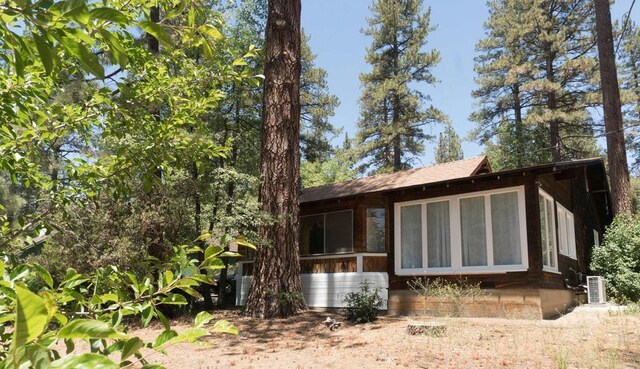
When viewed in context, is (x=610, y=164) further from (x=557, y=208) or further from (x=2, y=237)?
(x=2, y=237)

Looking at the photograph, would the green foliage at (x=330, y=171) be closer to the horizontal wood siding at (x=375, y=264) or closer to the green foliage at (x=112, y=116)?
the horizontal wood siding at (x=375, y=264)

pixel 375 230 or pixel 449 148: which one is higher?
pixel 449 148

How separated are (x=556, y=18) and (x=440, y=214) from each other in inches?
808

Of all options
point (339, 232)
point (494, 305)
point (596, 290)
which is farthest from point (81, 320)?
point (596, 290)

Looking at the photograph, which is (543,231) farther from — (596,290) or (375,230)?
(375,230)

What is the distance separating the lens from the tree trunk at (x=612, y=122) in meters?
16.7

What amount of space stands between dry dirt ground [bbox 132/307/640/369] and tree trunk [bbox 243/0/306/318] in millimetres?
1178

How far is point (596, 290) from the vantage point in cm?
1294

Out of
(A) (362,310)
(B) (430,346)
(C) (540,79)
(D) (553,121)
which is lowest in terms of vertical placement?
(B) (430,346)

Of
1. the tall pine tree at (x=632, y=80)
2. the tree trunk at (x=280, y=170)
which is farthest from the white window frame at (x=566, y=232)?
the tall pine tree at (x=632, y=80)

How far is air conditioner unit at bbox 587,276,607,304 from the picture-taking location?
1280 centimetres

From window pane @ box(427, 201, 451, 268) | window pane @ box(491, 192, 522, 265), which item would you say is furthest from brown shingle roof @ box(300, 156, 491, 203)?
window pane @ box(491, 192, 522, 265)

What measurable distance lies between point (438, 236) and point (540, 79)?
18.2 meters

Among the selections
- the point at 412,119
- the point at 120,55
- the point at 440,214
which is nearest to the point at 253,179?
the point at 440,214
